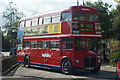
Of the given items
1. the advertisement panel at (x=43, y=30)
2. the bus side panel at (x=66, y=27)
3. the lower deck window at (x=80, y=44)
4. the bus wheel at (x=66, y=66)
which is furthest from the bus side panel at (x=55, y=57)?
the lower deck window at (x=80, y=44)

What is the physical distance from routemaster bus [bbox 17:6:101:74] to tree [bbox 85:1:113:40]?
34.1 feet

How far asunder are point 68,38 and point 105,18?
13074mm

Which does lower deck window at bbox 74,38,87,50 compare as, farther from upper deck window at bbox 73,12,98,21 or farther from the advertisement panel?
the advertisement panel

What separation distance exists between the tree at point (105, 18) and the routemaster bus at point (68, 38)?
34.1ft

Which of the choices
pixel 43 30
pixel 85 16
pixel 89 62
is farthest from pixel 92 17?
pixel 43 30

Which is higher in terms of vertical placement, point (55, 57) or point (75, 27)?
point (75, 27)

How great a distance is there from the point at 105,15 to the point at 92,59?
13.0 metres

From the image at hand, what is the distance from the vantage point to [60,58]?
1639cm

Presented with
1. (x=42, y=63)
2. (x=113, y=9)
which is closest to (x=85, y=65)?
(x=42, y=63)

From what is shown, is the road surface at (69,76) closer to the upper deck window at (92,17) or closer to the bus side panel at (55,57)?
the bus side panel at (55,57)

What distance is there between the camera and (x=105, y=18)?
27.6m

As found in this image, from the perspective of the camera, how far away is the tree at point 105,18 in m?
27.0

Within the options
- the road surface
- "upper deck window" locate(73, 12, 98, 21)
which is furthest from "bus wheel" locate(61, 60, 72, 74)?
"upper deck window" locate(73, 12, 98, 21)

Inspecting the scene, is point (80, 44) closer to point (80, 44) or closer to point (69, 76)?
point (80, 44)
